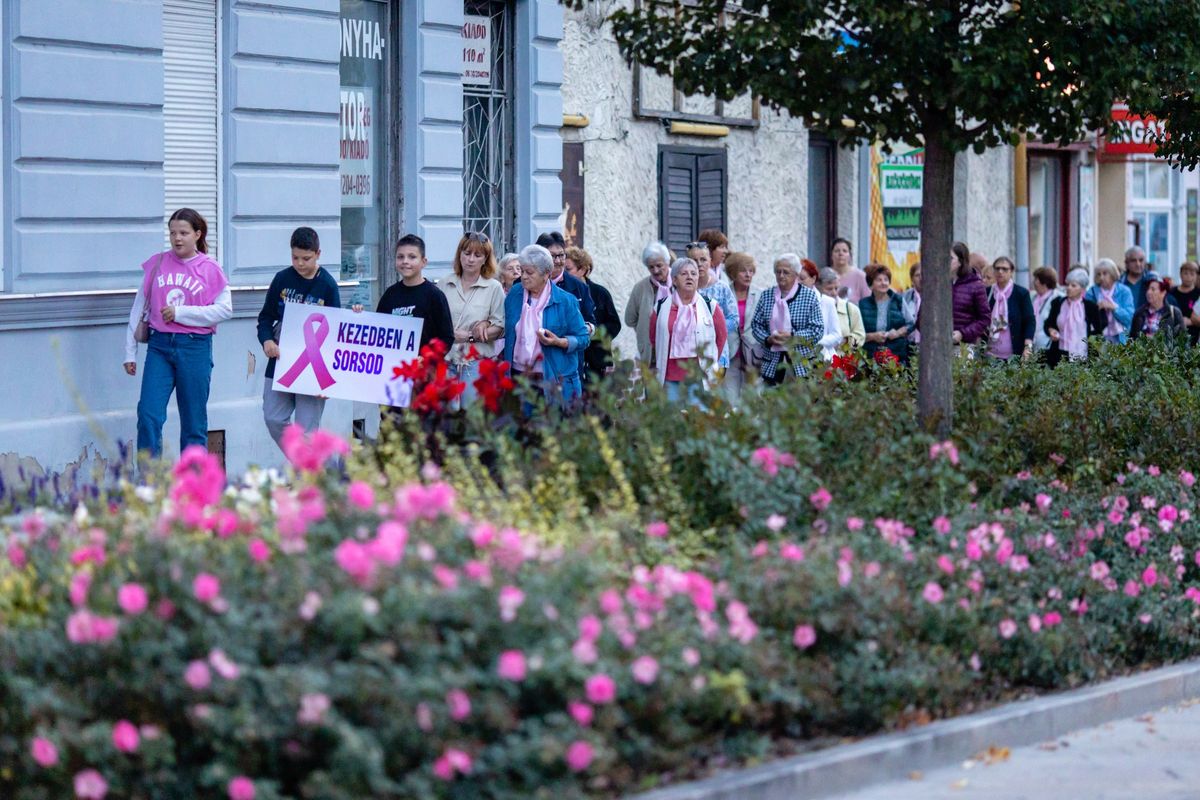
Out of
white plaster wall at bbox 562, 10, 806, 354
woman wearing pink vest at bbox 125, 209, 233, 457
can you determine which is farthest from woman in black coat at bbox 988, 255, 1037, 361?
woman wearing pink vest at bbox 125, 209, 233, 457

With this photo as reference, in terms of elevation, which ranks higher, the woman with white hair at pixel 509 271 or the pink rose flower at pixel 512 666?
the woman with white hair at pixel 509 271

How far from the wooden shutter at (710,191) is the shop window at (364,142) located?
19.3 feet

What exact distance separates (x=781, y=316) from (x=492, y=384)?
6356 mm

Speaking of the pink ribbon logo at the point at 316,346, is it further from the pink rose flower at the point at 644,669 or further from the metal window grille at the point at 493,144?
the pink rose flower at the point at 644,669

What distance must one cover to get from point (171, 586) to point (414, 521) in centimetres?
78

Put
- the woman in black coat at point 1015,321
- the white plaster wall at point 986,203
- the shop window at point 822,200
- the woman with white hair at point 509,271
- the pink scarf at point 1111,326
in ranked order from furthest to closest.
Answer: the white plaster wall at point 986,203, the shop window at point 822,200, the pink scarf at point 1111,326, the woman in black coat at point 1015,321, the woman with white hair at point 509,271

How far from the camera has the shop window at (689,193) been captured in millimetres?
21406

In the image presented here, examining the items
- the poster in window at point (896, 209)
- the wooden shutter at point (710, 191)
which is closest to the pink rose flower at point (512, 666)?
the wooden shutter at point (710, 191)

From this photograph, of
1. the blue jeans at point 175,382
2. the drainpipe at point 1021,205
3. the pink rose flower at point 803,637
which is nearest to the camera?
the pink rose flower at point 803,637

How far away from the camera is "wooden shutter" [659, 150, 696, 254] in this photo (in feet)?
70.1

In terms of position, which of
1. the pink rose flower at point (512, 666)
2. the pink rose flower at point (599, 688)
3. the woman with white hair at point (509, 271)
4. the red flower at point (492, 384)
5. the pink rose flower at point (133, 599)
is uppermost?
the woman with white hair at point (509, 271)

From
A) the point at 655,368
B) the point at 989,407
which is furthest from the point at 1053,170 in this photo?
the point at 989,407

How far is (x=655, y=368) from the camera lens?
13.9 m

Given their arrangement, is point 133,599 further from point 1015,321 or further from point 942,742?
point 1015,321
